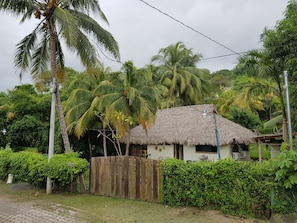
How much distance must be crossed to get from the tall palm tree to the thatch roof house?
6.66 meters

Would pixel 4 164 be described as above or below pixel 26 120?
below

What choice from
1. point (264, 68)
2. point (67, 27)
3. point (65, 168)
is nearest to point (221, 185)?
point (65, 168)

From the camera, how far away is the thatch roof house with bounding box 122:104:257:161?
643 inches

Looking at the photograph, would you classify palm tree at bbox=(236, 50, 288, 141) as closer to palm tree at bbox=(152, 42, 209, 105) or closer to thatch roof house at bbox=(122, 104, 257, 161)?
thatch roof house at bbox=(122, 104, 257, 161)

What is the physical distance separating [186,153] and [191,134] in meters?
1.41

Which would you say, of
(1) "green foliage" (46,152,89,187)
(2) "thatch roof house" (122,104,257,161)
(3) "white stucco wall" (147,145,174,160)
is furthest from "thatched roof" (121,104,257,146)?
(1) "green foliage" (46,152,89,187)

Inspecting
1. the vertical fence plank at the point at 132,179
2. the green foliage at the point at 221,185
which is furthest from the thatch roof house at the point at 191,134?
the green foliage at the point at 221,185

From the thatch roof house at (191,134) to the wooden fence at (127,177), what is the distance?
663cm

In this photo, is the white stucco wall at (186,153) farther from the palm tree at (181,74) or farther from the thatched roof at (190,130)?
the palm tree at (181,74)

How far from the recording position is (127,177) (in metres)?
8.81

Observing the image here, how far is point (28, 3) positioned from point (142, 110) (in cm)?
681

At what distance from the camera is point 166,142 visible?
17.9m

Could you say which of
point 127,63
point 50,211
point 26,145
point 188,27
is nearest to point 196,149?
point 127,63

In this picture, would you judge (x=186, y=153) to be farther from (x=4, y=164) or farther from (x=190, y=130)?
(x=4, y=164)
